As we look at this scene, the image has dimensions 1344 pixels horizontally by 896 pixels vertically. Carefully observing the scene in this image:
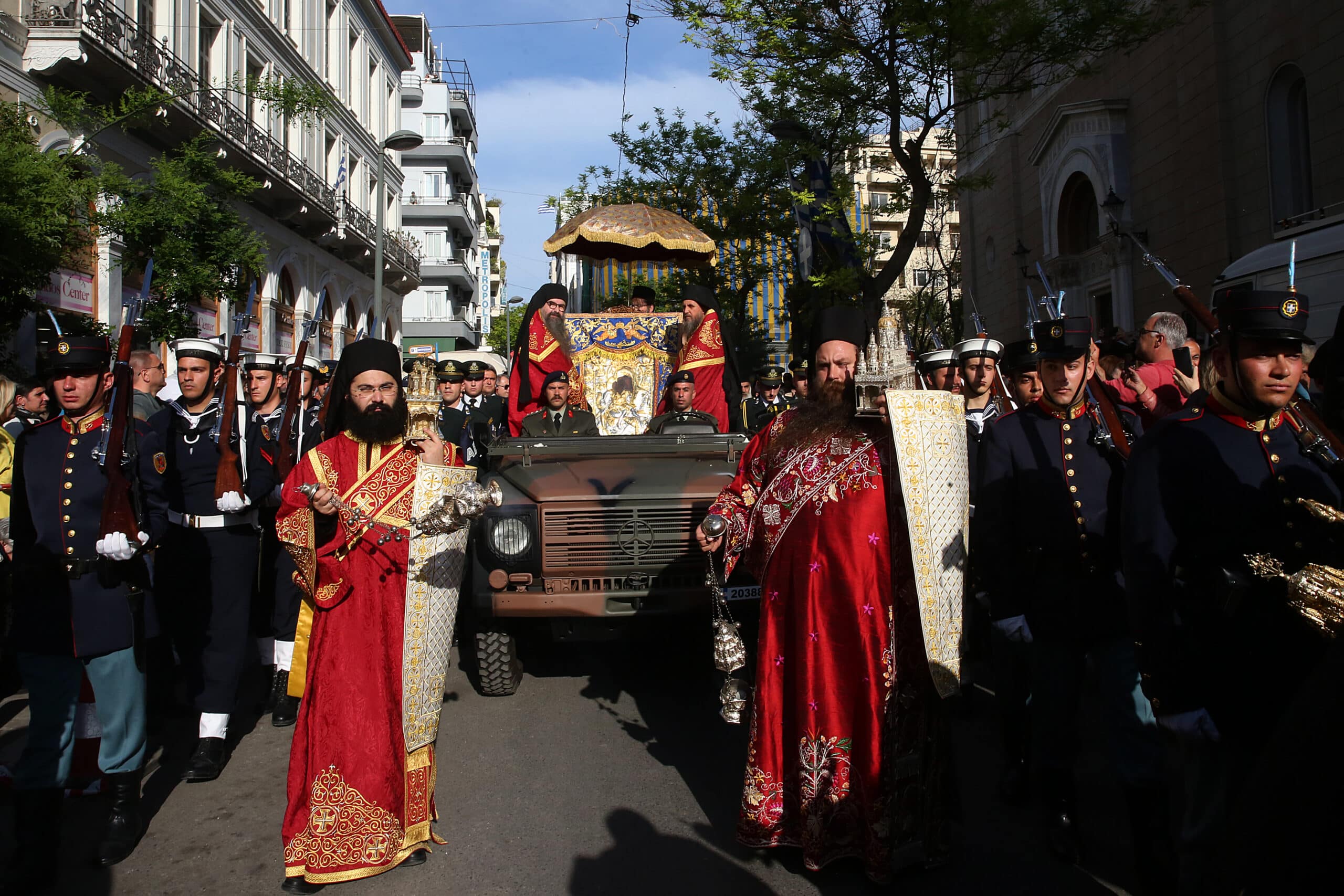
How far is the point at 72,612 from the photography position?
3.96m

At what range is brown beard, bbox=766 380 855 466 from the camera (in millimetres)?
3936

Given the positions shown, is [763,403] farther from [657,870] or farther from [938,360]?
[657,870]

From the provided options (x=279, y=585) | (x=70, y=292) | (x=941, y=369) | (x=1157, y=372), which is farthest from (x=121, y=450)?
(x=70, y=292)

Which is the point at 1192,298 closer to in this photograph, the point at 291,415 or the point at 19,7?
the point at 291,415

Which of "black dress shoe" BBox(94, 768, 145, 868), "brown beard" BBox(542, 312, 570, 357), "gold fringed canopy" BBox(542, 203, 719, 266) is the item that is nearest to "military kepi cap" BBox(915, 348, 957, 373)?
"brown beard" BBox(542, 312, 570, 357)

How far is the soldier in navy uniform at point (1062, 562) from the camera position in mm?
3811

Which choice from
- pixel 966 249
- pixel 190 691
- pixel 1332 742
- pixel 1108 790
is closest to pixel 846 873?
pixel 1108 790

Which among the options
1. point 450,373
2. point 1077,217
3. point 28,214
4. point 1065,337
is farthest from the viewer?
point 1077,217

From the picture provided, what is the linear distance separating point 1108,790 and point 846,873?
1658mm

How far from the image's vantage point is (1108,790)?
4750 millimetres

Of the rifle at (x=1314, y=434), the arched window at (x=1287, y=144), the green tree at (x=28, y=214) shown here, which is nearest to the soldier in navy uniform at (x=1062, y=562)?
the rifle at (x=1314, y=434)

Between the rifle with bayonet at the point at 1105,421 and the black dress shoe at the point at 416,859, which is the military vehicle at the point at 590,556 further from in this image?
the rifle with bayonet at the point at 1105,421

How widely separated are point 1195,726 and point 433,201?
5341cm

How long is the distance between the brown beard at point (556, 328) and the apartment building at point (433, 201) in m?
42.9
